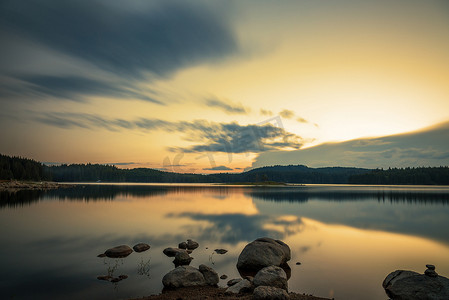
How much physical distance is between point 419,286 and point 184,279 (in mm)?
11557

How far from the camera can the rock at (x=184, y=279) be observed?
13.8m

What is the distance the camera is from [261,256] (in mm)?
17266

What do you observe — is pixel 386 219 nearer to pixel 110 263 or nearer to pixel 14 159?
pixel 110 263

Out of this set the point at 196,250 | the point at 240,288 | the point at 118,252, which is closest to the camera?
the point at 240,288

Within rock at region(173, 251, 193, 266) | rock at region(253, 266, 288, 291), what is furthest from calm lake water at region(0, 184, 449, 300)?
rock at region(253, 266, 288, 291)

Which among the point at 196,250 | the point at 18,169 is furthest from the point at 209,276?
the point at 18,169

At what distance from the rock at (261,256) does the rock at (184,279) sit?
13.3 feet

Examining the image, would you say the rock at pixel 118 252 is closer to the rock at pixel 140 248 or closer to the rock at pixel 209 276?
the rock at pixel 140 248

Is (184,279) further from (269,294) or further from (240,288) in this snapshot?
(269,294)

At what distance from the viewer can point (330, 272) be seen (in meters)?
17.2

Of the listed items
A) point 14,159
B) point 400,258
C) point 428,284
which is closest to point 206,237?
point 400,258

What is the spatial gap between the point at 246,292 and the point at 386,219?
38985 mm

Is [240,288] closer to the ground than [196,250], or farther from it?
farther from it

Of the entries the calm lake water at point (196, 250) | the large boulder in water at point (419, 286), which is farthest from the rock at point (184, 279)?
the large boulder in water at point (419, 286)
